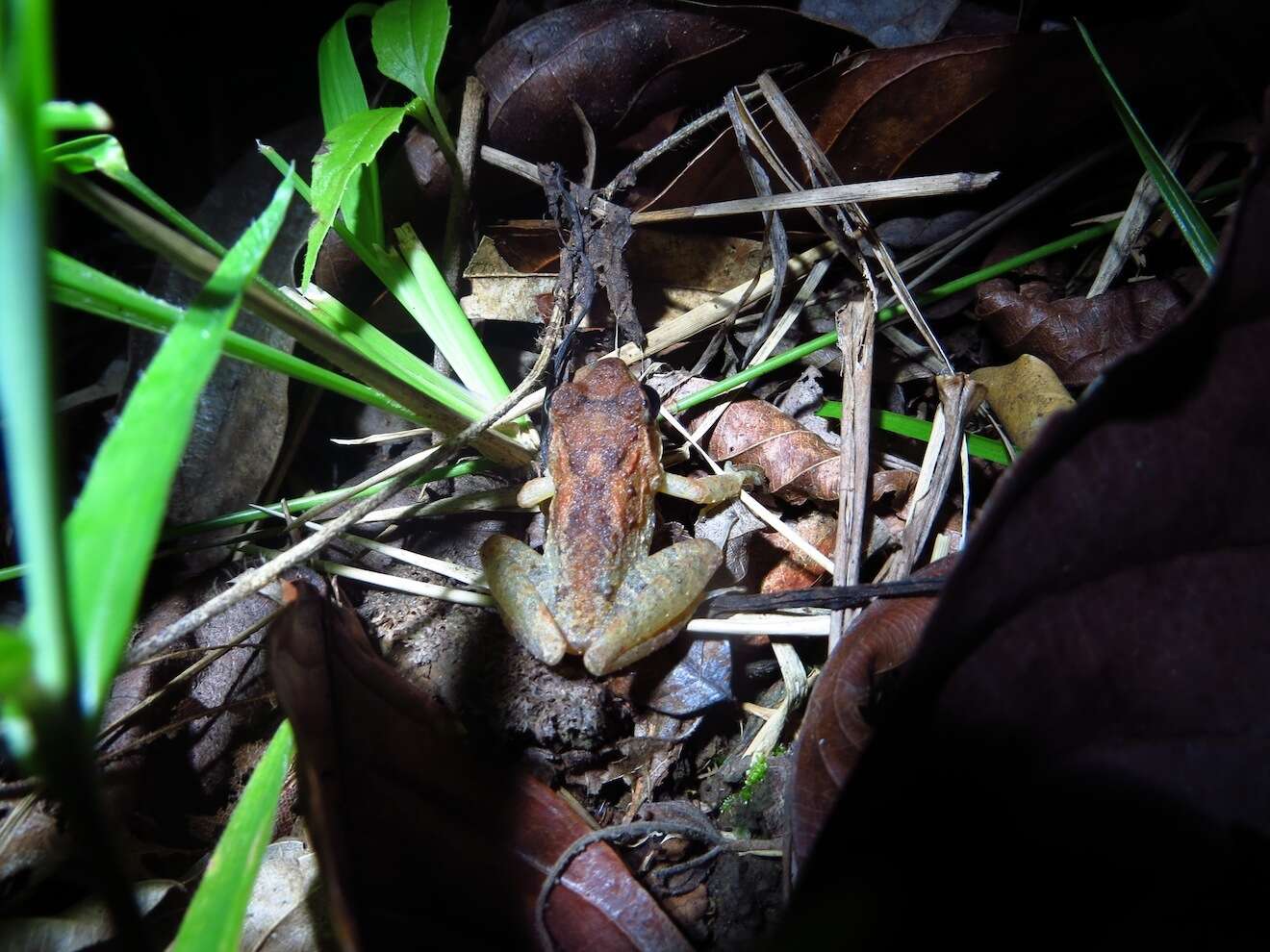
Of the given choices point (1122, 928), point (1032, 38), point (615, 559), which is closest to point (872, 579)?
point (615, 559)

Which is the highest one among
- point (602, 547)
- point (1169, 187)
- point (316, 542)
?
point (1169, 187)

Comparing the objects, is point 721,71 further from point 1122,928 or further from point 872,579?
point 1122,928

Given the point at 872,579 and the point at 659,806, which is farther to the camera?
the point at 872,579

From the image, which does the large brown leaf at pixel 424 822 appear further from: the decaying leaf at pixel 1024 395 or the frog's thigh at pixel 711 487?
the decaying leaf at pixel 1024 395

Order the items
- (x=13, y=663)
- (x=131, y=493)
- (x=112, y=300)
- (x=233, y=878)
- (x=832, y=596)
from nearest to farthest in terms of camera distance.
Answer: (x=13, y=663)
(x=131, y=493)
(x=233, y=878)
(x=112, y=300)
(x=832, y=596)

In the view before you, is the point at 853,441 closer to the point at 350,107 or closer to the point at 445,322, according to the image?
the point at 445,322

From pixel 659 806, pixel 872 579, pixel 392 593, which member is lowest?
pixel 659 806

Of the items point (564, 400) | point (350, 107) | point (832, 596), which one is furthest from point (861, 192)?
point (350, 107)
